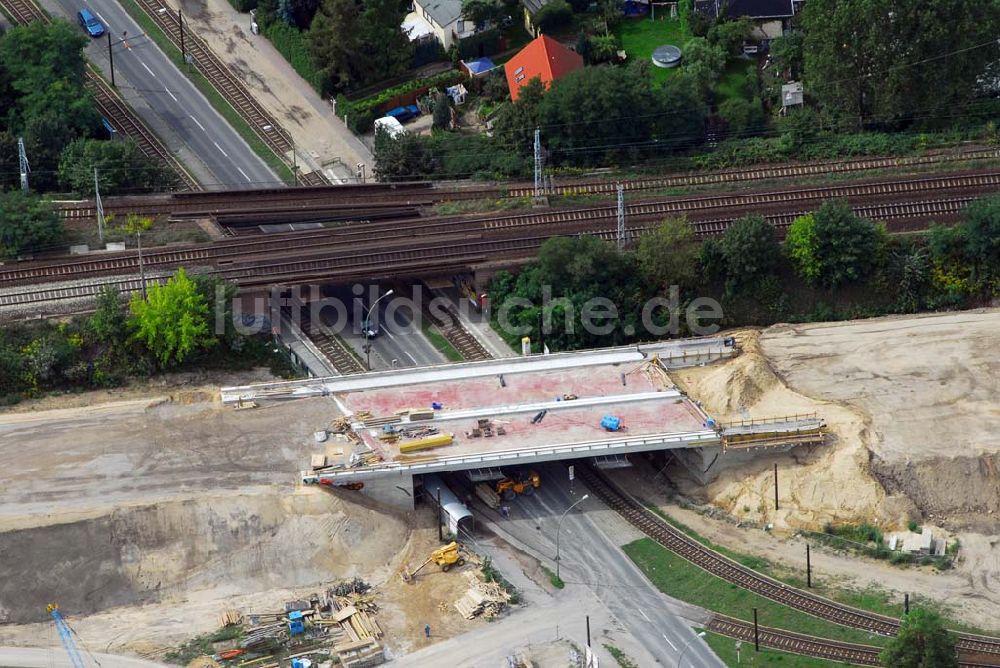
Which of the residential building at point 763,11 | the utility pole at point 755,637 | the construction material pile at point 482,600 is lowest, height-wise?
the utility pole at point 755,637

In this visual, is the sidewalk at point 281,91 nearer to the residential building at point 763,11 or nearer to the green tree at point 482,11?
the green tree at point 482,11

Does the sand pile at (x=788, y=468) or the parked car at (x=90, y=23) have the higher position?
the parked car at (x=90, y=23)

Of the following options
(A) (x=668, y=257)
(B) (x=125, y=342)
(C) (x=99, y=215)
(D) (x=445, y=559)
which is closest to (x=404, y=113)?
(C) (x=99, y=215)

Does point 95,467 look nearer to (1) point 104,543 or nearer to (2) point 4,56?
(1) point 104,543

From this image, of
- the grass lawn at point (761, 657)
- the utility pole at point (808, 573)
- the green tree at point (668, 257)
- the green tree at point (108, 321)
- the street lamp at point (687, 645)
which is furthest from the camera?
the green tree at point (668, 257)

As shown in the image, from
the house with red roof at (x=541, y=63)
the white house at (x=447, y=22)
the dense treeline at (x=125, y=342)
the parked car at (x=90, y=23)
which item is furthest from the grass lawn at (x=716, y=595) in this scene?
the parked car at (x=90, y=23)

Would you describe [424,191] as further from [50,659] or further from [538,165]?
[50,659]

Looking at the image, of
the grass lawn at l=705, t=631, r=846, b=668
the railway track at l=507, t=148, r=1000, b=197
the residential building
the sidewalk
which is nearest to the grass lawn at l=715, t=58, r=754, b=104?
the residential building
